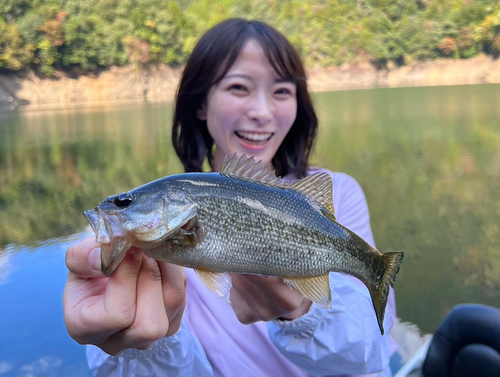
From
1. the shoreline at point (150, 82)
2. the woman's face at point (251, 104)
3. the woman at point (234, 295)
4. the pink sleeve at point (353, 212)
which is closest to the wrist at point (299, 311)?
the woman at point (234, 295)

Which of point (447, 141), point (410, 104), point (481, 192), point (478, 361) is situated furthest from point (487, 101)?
point (478, 361)

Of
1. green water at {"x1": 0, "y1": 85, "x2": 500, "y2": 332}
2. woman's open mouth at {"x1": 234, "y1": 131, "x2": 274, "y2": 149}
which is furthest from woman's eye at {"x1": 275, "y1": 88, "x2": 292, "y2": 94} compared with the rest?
green water at {"x1": 0, "y1": 85, "x2": 500, "y2": 332}

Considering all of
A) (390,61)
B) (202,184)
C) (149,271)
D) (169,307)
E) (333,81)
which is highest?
(202,184)

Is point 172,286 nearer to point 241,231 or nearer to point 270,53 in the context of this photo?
point 241,231

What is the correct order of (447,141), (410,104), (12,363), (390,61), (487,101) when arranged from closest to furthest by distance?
(12,363) → (447,141) → (487,101) → (410,104) → (390,61)

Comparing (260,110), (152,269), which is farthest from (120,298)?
(260,110)

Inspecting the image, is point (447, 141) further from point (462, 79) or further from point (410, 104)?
point (462, 79)

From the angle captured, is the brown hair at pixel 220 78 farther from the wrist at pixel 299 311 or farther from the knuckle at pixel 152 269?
the knuckle at pixel 152 269
